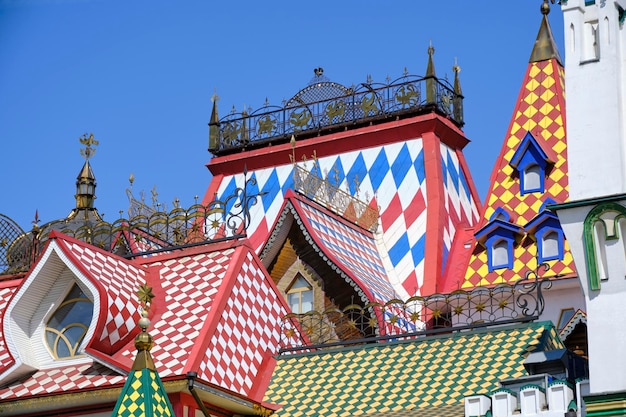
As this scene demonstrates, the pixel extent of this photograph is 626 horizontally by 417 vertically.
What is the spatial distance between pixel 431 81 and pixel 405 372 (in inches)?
403

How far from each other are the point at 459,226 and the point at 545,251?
3701 millimetres

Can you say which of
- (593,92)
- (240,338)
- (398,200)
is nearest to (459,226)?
(398,200)

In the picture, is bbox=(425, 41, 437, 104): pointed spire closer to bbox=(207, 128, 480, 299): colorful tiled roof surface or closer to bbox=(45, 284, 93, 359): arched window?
bbox=(207, 128, 480, 299): colorful tiled roof surface

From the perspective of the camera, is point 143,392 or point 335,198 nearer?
point 143,392

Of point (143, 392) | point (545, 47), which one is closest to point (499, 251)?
point (545, 47)

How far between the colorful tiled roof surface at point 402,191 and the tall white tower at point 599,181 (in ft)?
31.6

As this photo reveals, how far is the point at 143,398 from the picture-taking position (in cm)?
1833

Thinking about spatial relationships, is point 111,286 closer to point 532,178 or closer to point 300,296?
point 300,296

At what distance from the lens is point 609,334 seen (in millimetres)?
17250

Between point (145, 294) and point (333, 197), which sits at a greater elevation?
point (333, 197)

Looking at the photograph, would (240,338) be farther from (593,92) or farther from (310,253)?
(593,92)

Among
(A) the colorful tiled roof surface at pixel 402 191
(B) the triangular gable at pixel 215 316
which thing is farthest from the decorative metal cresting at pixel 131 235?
(A) the colorful tiled roof surface at pixel 402 191

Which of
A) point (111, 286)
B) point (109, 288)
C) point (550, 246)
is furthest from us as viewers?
point (550, 246)

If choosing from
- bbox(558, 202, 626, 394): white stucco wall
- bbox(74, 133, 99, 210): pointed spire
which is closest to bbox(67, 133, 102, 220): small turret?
bbox(74, 133, 99, 210): pointed spire
